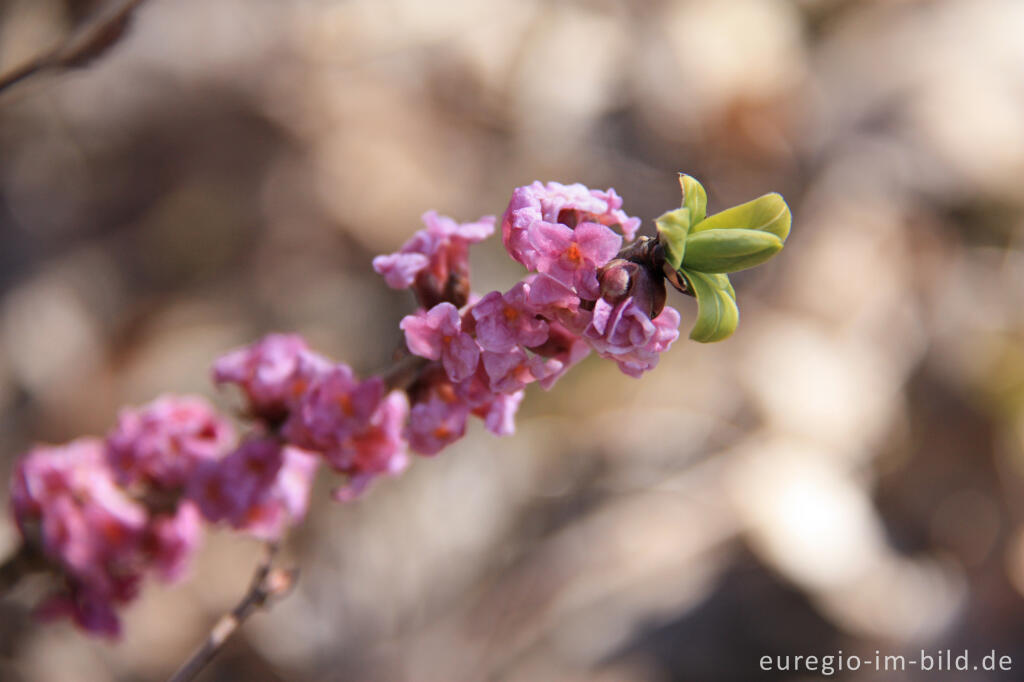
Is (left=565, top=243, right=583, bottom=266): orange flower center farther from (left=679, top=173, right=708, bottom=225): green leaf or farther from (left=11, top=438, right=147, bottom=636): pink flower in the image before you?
(left=11, top=438, right=147, bottom=636): pink flower

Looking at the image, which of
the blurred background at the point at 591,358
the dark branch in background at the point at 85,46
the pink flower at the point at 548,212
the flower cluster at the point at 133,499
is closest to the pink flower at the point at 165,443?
the flower cluster at the point at 133,499

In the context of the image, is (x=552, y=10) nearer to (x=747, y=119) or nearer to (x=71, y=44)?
(x=747, y=119)

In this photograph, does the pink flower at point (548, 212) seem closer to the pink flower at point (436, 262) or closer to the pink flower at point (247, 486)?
the pink flower at point (436, 262)

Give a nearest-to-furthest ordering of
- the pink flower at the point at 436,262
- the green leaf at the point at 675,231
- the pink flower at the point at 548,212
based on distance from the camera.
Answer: the green leaf at the point at 675,231 < the pink flower at the point at 548,212 < the pink flower at the point at 436,262

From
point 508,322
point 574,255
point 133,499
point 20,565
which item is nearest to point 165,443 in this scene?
point 133,499

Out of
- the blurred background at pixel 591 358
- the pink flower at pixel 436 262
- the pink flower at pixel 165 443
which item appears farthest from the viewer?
the blurred background at pixel 591 358

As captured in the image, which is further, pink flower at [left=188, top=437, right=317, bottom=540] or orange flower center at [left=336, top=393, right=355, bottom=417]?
pink flower at [left=188, top=437, right=317, bottom=540]

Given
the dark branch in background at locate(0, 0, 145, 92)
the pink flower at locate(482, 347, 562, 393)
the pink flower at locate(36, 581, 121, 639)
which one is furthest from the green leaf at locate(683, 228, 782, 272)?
the pink flower at locate(36, 581, 121, 639)

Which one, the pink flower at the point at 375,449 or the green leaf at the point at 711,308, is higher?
the green leaf at the point at 711,308
